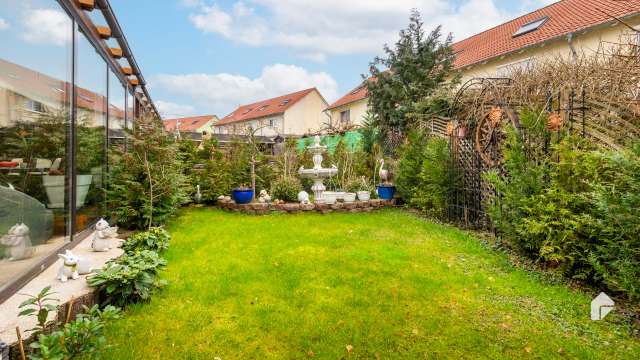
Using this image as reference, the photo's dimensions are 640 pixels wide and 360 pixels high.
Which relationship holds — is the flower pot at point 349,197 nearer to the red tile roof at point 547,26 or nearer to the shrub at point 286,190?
the shrub at point 286,190

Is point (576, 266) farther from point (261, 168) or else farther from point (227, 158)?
point (227, 158)

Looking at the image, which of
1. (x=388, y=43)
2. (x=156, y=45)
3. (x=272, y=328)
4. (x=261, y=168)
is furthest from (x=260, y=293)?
(x=388, y=43)

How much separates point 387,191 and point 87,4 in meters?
6.68

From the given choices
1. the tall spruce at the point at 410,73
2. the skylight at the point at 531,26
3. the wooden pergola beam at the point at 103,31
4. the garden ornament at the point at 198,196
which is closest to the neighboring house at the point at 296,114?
the skylight at the point at 531,26

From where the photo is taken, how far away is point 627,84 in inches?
159

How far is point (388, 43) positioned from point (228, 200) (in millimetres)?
6591

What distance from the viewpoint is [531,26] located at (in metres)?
12.7

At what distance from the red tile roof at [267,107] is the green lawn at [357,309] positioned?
22389 mm

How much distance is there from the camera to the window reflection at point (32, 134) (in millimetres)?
2666

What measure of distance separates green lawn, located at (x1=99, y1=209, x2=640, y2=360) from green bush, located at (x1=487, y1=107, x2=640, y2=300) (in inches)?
14.1

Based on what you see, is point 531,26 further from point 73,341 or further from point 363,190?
point 73,341

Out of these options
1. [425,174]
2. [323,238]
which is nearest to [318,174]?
[425,174]

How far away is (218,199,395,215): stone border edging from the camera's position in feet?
25.4
